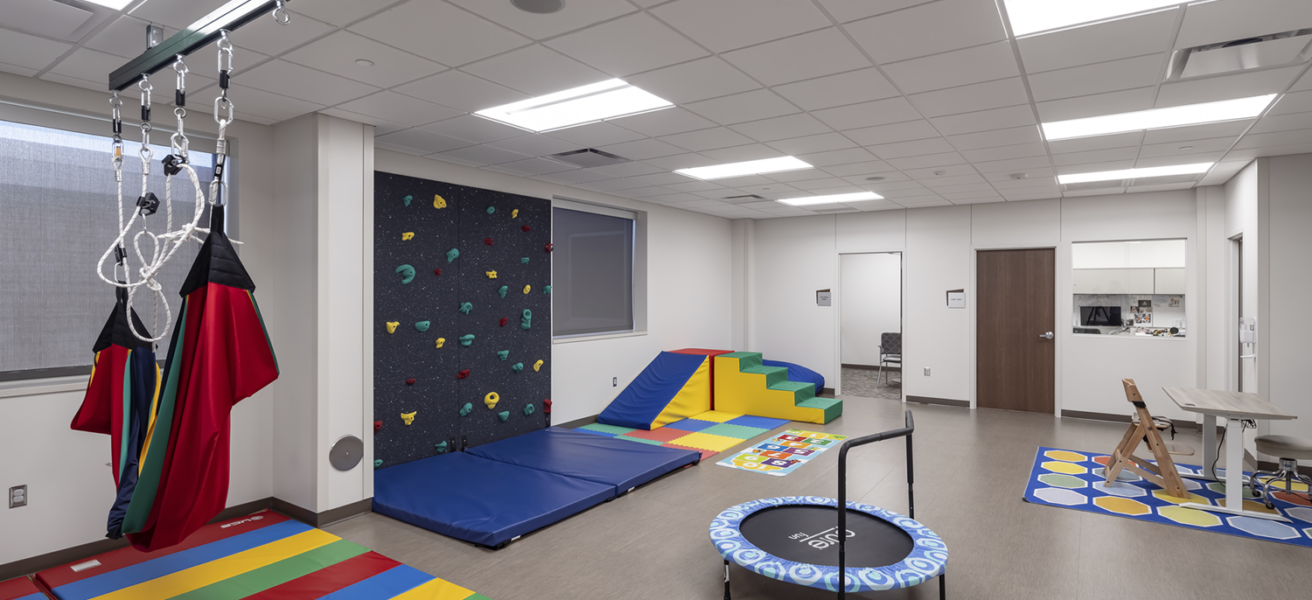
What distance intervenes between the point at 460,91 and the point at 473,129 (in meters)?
0.83

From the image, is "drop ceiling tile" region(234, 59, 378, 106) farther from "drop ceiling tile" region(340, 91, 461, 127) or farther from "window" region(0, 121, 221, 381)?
"window" region(0, 121, 221, 381)

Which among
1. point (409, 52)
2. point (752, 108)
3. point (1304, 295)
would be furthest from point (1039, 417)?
point (409, 52)

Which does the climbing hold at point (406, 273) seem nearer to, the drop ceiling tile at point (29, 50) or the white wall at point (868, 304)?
the drop ceiling tile at point (29, 50)

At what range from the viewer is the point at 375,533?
393 cm

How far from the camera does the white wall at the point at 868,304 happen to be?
11.9m

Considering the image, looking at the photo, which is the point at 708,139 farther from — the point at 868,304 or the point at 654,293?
A: the point at 868,304

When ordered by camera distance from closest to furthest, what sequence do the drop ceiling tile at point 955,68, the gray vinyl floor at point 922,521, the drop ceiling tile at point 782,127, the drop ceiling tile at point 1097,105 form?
the drop ceiling tile at point 955,68, the gray vinyl floor at point 922,521, the drop ceiling tile at point 1097,105, the drop ceiling tile at point 782,127

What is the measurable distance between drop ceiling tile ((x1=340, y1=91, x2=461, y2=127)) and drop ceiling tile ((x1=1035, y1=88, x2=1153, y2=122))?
3670 millimetres

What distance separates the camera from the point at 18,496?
3.34 meters

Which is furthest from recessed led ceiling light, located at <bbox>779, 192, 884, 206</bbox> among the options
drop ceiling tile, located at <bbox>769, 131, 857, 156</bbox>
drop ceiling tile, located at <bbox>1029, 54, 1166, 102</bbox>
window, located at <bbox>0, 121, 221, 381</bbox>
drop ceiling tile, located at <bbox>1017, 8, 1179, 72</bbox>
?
window, located at <bbox>0, 121, 221, 381</bbox>

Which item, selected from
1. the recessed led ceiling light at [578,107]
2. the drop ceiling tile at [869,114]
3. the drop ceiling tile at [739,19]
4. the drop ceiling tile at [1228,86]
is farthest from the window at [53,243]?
the drop ceiling tile at [1228,86]

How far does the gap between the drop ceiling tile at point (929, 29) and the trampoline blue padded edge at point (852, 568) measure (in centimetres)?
235

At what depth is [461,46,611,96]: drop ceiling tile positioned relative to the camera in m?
3.13

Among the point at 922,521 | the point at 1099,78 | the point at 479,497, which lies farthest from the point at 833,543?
the point at 1099,78
